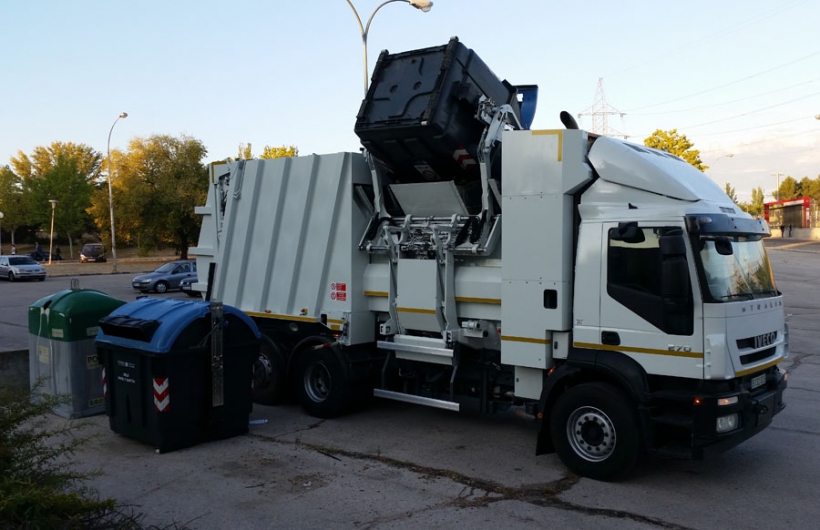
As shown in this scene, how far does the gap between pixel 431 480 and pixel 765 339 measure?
10.4ft

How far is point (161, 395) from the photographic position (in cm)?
682

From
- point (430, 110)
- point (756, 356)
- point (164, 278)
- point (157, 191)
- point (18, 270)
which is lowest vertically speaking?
point (756, 356)

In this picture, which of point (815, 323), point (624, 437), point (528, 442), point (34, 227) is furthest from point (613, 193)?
point (34, 227)

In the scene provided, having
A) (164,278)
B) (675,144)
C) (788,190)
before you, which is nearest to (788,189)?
(788,190)

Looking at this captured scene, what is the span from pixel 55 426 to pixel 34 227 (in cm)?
7223

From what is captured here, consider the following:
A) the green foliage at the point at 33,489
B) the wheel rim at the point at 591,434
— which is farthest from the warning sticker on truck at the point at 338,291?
the green foliage at the point at 33,489

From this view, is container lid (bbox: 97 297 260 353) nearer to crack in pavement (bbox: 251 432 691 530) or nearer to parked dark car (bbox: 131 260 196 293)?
crack in pavement (bbox: 251 432 691 530)

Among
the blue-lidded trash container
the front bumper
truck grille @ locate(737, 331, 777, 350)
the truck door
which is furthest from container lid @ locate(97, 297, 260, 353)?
truck grille @ locate(737, 331, 777, 350)

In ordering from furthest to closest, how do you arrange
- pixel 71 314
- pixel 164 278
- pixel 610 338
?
1. pixel 164 278
2. pixel 71 314
3. pixel 610 338

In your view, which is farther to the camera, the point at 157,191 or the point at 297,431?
the point at 157,191

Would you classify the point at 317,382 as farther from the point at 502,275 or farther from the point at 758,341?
the point at 758,341

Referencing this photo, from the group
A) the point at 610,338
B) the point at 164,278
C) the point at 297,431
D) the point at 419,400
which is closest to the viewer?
the point at 610,338

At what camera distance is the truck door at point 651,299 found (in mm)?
5332

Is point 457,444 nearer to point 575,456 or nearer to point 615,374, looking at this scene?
point 575,456
